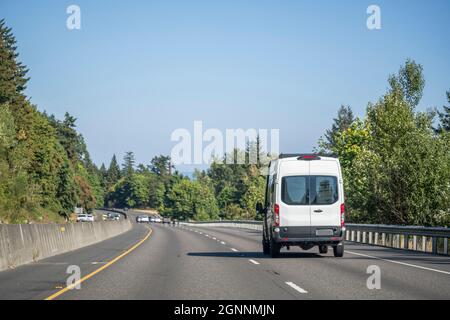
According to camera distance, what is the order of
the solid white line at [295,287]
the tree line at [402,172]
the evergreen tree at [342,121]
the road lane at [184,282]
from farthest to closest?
the evergreen tree at [342,121]
the tree line at [402,172]
the solid white line at [295,287]
the road lane at [184,282]

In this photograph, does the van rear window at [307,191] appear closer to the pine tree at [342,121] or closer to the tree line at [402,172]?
the tree line at [402,172]

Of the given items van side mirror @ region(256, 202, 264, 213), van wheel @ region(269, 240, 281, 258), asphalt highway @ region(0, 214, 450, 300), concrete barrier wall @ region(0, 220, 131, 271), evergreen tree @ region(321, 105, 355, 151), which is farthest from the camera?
evergreen tree @ region(321, 105, 355, 151)

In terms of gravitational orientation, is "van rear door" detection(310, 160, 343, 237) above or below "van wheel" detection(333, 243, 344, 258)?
above

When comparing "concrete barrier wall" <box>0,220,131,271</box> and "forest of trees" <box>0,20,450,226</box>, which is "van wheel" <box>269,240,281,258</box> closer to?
"concrete barrier wall" <box>0,220,131,271</box>

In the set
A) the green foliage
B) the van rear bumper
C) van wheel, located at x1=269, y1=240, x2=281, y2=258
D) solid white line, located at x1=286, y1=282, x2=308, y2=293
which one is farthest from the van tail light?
the green foliage

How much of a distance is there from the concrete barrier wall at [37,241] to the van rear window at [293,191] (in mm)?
7380

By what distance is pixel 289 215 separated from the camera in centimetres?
2012

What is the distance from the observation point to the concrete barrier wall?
18.0m

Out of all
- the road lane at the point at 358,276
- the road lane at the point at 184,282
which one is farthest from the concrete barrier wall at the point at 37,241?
the road lane at the point at 358,276

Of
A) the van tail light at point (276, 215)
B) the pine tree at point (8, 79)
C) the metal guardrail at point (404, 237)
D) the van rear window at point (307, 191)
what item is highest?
the pine tree at point (8, 79)

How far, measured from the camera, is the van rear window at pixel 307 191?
66.3 ft

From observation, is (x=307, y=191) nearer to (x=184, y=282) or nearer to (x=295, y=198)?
(x=295, y=198)
